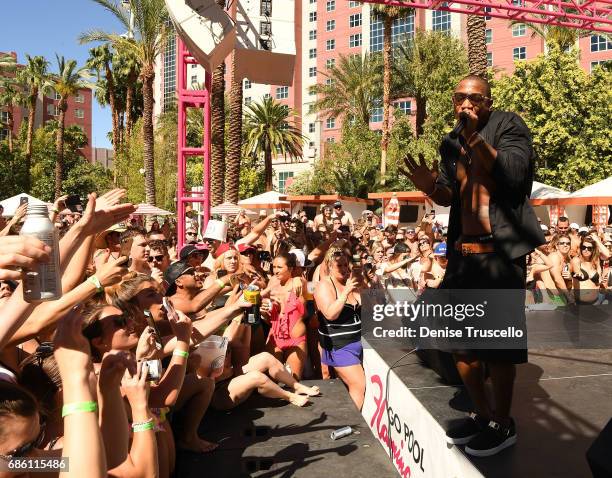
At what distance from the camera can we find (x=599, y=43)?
4600 centimetres

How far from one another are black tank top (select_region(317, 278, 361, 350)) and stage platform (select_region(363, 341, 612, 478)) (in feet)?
2.11

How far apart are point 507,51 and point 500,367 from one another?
178 ft

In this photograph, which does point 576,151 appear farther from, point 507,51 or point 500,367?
point 507,51

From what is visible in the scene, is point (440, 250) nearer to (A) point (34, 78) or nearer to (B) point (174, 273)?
(B) point (174, 273)

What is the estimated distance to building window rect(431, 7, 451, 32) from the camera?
50906 millimetres

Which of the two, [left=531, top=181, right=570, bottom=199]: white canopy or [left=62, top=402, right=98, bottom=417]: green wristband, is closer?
[left=62, top=402, right=98, bottom=417]: green wristband

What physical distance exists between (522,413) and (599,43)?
5161 cm

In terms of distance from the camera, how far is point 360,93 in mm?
40438

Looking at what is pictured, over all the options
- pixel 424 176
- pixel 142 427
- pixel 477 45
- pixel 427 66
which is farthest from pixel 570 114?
pixel 142 427

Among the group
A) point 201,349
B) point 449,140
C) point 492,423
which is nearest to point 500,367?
point 492,423

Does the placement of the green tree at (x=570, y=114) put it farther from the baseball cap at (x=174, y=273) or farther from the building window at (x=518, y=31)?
the building window at (x=518, y=31)

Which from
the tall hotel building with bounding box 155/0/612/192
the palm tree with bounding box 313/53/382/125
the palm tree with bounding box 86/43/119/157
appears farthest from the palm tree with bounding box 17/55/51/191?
the palm tree with bounding box 313/53/382/125

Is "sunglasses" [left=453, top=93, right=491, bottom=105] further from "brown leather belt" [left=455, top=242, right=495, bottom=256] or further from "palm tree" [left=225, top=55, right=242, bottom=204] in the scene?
"palm tree" [left=225, top=55, right=242, bottom=204]

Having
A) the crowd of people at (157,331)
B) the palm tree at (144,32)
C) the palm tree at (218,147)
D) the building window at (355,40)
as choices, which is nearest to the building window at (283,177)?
the building window at (355,40)
